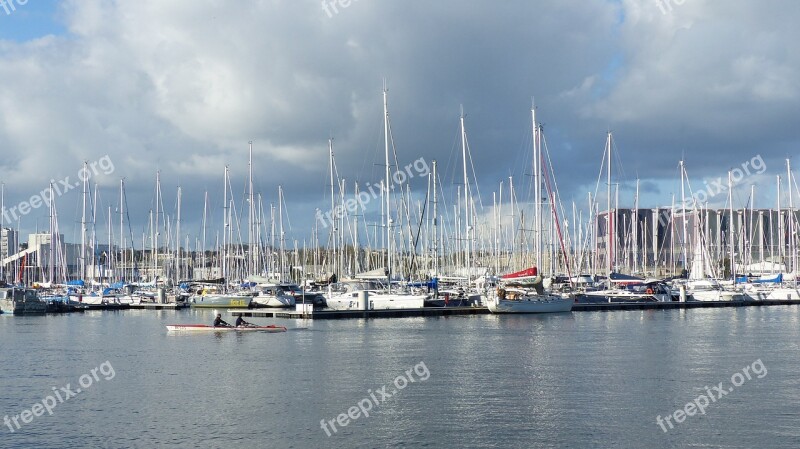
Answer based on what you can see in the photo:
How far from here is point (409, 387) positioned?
41.5 m

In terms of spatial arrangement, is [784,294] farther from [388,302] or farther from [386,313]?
[386,313]

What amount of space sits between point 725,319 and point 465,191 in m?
30.4

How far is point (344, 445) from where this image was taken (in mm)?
30422

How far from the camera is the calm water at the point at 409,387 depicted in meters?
31.7

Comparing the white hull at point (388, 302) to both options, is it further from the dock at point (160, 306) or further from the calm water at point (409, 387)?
the dock at point (160, 306)

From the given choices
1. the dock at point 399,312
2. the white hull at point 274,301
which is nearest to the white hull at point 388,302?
the dock at point 399,312

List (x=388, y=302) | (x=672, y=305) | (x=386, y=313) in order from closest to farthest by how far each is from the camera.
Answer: (x=386, y=313) → (x=388, y=302) → (x=672, y=305)

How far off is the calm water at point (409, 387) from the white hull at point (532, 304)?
13154mm

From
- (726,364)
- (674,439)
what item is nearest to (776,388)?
(726,364)

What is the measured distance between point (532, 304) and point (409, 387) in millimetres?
47562

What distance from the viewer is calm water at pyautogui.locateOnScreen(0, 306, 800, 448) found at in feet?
104

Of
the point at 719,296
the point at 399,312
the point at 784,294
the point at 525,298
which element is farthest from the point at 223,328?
the point at 784,294

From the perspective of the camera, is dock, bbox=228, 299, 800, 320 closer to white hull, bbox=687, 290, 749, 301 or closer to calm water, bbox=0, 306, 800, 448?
white hull, bbox=687, 290, 749, 301

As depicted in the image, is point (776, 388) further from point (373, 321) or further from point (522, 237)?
point (522, 237)
